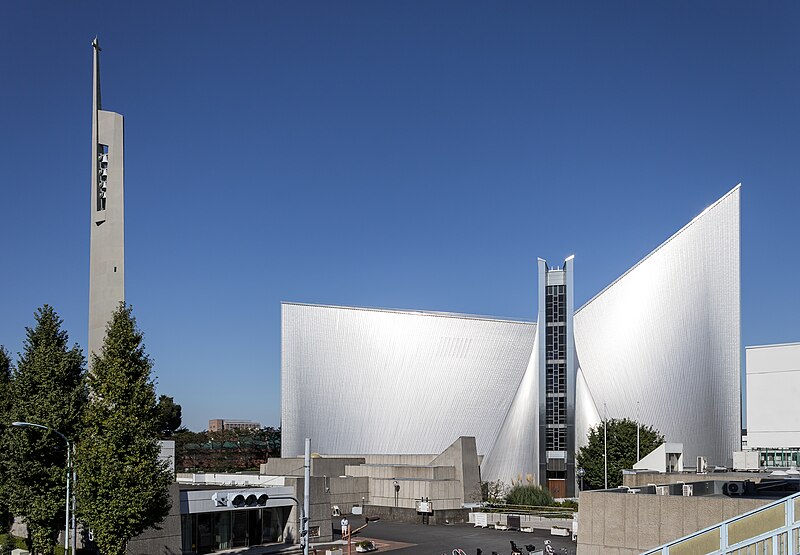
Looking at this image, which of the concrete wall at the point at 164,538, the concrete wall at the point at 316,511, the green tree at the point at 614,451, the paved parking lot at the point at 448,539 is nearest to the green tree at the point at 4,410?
the concrete wall at the point at 164,538

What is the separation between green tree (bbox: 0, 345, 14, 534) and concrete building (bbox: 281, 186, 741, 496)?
31317 millimetres

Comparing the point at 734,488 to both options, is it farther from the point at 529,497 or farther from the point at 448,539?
the point at 529,497

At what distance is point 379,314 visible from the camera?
65562mm

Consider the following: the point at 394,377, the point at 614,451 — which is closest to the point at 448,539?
the point at 614,451

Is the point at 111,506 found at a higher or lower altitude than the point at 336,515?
higher

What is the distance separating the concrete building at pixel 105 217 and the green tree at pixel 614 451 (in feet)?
115

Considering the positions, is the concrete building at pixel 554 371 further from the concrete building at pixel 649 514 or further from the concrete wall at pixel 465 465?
the concrete building at pixel 649 514

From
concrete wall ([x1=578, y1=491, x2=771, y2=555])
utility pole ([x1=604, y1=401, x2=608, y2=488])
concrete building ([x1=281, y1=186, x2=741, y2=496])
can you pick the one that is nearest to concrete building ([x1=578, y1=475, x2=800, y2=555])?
concrete wall ([x1=578, y1=491, x2=771, y2=555])

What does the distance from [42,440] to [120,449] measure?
397cm

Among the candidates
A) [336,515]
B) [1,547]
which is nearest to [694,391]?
[336,515]

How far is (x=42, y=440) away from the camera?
25.3 metres

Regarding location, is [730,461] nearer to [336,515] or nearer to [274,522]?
[336,515]

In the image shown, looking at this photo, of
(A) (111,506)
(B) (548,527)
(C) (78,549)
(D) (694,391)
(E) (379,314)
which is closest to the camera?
(A) (111,506)

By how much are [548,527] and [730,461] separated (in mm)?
25478
